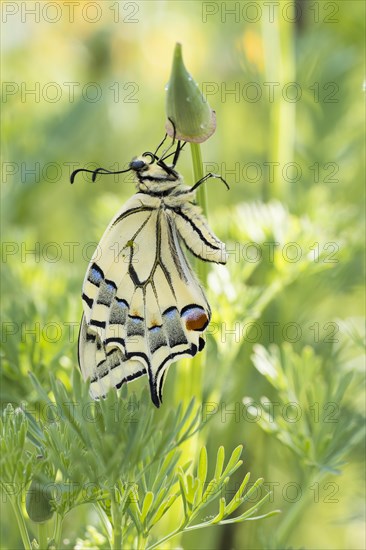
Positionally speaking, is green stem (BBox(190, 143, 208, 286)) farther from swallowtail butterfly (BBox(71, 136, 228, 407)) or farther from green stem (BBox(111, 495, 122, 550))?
green stem (BBox(111, 495, 122, 550))

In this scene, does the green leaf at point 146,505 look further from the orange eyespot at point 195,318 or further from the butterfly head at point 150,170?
the butterfly head at point 150,170

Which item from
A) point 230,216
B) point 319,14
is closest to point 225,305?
point 230,216

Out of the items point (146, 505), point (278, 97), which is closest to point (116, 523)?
point (146, 505)

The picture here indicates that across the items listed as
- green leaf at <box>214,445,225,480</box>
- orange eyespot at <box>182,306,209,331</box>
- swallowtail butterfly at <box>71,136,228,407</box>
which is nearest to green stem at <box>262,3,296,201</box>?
swallowtail butterfly at <box>71,136,228,407</box>

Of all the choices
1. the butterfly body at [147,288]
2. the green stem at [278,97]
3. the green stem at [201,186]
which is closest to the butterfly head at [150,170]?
the butterfly body at [147,288]

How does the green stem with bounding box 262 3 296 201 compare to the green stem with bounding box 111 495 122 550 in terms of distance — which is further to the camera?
the green stem with bounding box 262 3 296 201

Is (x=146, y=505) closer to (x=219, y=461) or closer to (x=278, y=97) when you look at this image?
(x=219, y=461)

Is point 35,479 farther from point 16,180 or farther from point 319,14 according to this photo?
point 319,14
